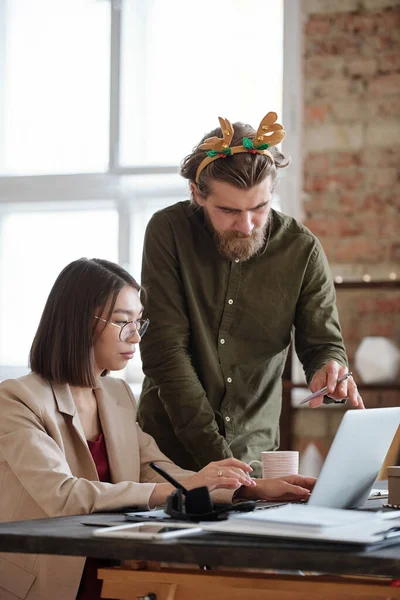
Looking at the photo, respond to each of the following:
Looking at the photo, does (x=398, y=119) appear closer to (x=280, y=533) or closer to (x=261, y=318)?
(x=261, y=318)

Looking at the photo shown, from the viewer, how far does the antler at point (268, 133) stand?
7.88 ft

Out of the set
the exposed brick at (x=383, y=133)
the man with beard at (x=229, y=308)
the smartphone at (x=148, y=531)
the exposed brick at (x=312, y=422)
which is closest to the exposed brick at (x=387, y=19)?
the exposed brick at (x=383, y=133)

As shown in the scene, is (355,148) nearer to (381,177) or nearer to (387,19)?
(381,177)

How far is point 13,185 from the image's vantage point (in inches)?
200

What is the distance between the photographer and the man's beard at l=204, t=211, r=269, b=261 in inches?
94.0

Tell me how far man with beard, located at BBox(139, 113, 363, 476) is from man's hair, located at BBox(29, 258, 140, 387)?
0.29m

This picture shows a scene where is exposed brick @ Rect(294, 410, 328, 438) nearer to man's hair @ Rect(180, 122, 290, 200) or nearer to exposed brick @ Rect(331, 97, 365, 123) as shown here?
exposed brick @ Rect(331, 97, 365, 123)

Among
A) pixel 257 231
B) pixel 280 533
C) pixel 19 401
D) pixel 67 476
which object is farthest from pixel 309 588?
pixel 257 231

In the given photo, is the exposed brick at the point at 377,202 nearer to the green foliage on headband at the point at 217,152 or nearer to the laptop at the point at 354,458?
the green foliage on headband at the point at 217,152

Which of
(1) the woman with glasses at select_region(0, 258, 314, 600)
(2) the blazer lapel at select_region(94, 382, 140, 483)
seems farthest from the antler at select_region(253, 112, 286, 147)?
Result: (2) the blazer lapel at select_region(94, 382, 140, 483)

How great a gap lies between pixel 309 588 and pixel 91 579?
67 centimetres

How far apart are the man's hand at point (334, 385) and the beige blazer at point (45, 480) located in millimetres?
396

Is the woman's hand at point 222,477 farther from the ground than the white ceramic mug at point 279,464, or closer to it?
farther from the ground

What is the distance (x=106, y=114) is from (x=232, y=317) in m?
2.71
